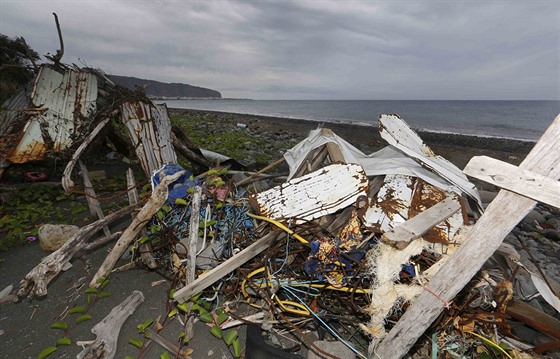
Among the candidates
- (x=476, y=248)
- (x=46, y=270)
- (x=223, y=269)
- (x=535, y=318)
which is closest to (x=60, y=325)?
(x=46, y=270)

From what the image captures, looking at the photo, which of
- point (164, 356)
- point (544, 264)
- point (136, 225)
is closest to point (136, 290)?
point (136, 225)

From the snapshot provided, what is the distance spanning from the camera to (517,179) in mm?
1740

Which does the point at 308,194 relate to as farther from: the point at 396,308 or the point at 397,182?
the point at 396,308

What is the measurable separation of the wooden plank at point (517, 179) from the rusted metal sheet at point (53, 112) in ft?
21.9

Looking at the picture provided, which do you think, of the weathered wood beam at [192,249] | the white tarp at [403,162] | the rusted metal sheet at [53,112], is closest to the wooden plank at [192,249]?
the weathered wood beam at [192,249]

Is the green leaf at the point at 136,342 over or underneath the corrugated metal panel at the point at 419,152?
underneath

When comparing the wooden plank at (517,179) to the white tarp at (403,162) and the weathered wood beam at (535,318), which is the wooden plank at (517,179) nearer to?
the white tarp at (403,162)

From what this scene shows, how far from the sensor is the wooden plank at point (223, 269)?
3.39 meters

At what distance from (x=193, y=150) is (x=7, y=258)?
172 inches

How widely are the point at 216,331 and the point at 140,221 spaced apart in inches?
81.4

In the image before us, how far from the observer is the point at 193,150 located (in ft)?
25.3

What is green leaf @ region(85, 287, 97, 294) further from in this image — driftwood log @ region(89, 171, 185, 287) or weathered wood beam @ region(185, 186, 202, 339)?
weathered wood beam @ region(185, 186, 202, 339)

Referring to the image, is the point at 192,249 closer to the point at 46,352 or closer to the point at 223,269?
the point at 223,269

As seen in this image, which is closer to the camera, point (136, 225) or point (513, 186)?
point (513, 186)
